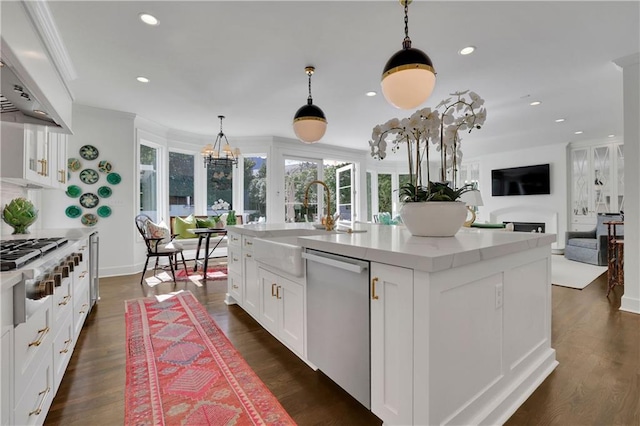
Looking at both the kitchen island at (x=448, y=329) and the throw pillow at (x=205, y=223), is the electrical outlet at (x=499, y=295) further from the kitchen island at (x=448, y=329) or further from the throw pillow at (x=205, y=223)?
the throw pillow at (x=205, y=223)

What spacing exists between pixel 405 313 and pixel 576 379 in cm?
147

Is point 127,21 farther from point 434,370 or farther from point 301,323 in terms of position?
point 434,370

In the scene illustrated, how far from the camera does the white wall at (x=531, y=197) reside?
677 cm

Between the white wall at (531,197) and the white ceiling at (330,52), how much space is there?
228 cm

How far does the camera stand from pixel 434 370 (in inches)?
43.8

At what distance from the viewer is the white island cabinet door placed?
3.80ft

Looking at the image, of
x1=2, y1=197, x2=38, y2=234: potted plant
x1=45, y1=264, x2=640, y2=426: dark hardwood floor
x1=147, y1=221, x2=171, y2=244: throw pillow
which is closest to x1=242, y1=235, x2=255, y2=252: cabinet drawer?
x1=45, y1=264, x2=640, y2=426: dark hardwood floor

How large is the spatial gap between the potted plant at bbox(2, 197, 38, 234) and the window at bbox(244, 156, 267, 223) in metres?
4.23

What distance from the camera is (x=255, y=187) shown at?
21.8ft

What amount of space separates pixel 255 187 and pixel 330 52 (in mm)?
4149

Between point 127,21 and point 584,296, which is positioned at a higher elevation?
point 127,21

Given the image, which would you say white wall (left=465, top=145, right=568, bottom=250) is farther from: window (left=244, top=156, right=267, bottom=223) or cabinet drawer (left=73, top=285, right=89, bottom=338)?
cabinet drawer (left=73, top=285, right=89, bottom=338)

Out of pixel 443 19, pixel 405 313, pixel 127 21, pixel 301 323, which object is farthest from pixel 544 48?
pixel 127 21

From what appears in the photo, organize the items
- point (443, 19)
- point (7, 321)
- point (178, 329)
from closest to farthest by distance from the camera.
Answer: point (7, 321)
point (443, 19)
point (178, 329)
